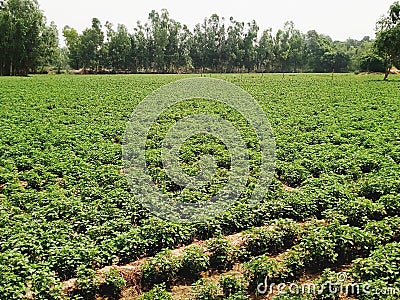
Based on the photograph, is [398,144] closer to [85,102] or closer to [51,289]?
[51,289]

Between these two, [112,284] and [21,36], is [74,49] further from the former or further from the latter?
[112,284]

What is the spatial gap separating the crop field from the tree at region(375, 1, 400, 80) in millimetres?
38464

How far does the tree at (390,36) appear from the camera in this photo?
5191cm

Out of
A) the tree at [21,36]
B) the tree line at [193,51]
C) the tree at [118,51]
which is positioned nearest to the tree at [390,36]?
the tree line at [193,51]

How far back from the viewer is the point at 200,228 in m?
10.2

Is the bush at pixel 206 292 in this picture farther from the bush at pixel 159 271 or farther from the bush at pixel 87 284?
the bush at pixel 87 284

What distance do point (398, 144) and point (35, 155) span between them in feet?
49.4

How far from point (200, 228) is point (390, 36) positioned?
167ft

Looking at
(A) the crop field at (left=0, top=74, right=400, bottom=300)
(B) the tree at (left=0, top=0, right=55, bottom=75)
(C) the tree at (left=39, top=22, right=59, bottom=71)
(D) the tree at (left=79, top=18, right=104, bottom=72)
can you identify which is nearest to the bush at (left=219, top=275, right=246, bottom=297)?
(A) the crop field at (left=0, top=74, right=400, bottom=300)

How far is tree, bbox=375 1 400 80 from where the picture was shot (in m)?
51.9

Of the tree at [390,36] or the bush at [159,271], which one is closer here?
the bush at [159,271]

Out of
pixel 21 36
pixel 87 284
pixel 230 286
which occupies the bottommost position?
pixel 87 284

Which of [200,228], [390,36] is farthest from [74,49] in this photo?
[200,228]

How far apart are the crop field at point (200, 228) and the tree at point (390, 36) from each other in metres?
38.5
